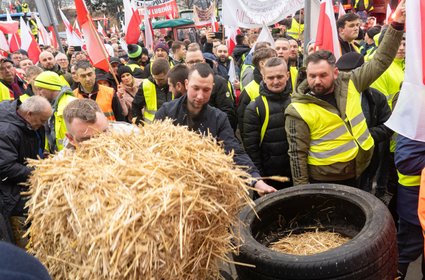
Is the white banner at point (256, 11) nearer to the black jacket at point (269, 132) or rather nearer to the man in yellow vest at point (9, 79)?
the black jacket at point (269, 132)

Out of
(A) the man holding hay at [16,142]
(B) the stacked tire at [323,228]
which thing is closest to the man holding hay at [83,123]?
(B) the stacked tire at [323,228]

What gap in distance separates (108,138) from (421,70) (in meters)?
2.09

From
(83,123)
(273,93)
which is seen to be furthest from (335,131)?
(83,123)

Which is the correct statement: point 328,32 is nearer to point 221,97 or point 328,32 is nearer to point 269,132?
point 221,97

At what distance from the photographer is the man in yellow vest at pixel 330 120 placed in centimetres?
316

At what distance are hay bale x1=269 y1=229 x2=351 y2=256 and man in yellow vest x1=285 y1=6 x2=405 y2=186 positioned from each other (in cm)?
76

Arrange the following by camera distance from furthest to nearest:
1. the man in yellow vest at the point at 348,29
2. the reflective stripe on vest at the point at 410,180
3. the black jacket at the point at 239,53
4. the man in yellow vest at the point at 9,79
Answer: the black jacket at the point at 239,53, the man in yellow vest at the point at 9,79, the man in yellow vest at the point at 348,29, the reflective stripe on vest at the point at 410,180

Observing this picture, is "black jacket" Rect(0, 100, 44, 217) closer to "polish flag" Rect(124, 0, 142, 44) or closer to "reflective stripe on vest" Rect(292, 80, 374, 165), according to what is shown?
"reflective stripe on vest" Rect(292, 80, 374, 165)

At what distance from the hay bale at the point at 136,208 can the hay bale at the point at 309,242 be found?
829mm

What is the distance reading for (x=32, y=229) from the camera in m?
1.67

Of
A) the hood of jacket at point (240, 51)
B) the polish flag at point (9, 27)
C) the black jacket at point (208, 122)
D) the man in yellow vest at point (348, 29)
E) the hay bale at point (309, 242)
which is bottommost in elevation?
the hay bale at point (309, 242)

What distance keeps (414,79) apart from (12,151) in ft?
11.3

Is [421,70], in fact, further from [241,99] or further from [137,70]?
[137,70]

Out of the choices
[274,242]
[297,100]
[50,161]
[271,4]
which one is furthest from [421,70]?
[271,4]
